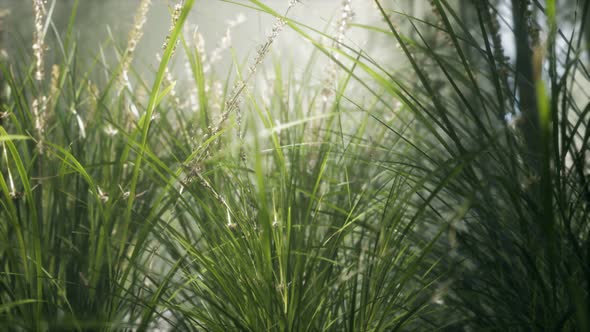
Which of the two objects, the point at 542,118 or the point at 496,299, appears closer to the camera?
the point at 542,118

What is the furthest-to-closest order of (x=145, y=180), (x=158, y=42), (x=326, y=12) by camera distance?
(x=158, y=42)
(x=326, y=12)
(x=145, y=180)

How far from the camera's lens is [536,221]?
359 mm

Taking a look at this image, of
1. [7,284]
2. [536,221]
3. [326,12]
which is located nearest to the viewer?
[536,221]

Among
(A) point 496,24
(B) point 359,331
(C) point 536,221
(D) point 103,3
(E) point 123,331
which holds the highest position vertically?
(D) point 103,3

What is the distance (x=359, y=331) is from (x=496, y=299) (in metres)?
0.11

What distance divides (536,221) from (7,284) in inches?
18.4

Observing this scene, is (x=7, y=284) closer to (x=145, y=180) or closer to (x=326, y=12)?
(x=145, y=180)

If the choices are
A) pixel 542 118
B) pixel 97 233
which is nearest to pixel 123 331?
pixel 97 233

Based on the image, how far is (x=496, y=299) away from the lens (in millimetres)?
405

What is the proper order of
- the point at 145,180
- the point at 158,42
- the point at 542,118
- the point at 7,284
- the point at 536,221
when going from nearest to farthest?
1. the point at 542,118
2. the point at 536,221
3. the point at 7,284
4. the point at 145,180
5. the point at 158,42

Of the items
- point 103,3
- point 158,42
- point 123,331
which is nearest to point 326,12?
point 158,42

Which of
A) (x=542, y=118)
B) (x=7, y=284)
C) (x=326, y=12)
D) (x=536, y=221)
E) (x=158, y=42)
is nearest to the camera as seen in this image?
(x=542, y=118)

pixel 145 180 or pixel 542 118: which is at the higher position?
pixel 542 118

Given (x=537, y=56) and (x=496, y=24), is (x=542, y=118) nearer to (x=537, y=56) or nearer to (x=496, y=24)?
(x=537, y=56)
